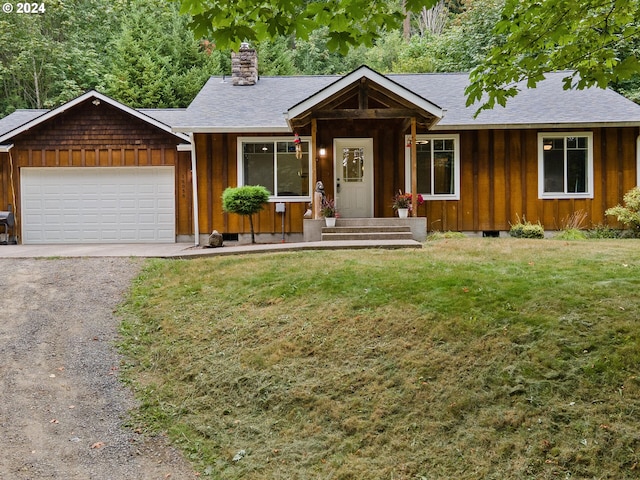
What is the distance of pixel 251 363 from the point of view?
14.7ft

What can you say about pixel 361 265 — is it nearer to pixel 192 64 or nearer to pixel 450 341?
pixel 450 341

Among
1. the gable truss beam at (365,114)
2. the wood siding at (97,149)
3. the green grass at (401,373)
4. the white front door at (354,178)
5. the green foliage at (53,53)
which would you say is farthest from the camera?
the green foliage at (53,53)

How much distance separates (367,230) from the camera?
33.1 feet

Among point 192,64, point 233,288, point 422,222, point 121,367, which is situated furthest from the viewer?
point 192,64

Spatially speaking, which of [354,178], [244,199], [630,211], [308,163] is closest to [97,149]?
[244,199]

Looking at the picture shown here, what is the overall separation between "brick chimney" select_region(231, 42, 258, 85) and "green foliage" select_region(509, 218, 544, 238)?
27.5ft

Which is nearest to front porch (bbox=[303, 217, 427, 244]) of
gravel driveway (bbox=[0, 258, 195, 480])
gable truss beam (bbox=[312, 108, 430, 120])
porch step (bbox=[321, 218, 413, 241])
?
porch step (bbox=[321, 218, 413, 241])

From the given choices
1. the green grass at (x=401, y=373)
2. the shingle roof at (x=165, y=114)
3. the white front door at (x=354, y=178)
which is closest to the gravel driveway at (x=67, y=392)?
the green grass at (x=401, y=373)

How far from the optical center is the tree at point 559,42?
15.2 feet

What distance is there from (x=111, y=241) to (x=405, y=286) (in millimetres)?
9559

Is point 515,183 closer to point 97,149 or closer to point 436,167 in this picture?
point 436,167

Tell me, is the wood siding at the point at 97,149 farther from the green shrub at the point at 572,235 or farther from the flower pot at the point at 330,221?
the green shrub at the point at 572,235

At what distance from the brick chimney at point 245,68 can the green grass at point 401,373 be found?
32.1 ft

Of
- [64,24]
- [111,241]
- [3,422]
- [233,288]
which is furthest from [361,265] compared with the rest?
[64,24]
